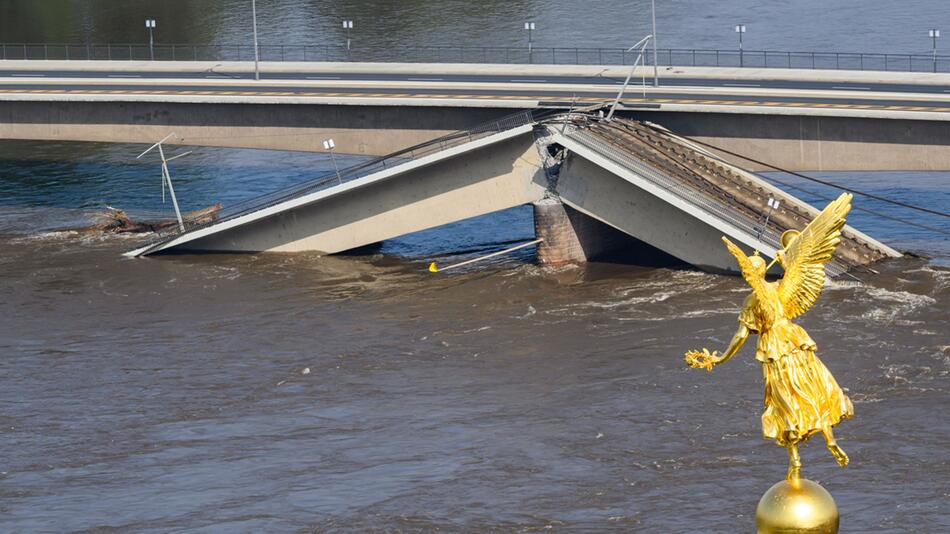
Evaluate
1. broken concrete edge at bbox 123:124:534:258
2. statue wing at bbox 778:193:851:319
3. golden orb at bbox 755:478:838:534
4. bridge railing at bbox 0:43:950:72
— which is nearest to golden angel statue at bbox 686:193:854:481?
statue wing at bbox 778:193:851:319

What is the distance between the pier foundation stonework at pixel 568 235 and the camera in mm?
65000

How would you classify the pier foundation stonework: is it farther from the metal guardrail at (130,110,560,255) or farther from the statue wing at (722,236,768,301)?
the statue wing at (722,236,768,301)

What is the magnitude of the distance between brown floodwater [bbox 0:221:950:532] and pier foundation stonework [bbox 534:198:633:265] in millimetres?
896

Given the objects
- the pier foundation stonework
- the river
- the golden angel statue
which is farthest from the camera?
the pier foundation stonework

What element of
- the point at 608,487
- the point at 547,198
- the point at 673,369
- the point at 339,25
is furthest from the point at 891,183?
the point at 339,25

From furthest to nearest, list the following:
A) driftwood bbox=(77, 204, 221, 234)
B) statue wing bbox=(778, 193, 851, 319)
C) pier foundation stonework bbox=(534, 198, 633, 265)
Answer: driftwood bbox=(77, 204, 221, 234) → pier foundation stonework bbox=(534, 198, 633, 265) → statue wing bbox=(778, 193, 851, 319)

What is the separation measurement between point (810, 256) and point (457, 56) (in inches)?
3646

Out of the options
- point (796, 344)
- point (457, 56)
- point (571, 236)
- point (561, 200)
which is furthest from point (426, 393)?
point (457, 56)

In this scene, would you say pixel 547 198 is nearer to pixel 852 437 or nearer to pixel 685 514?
pixel 852 437

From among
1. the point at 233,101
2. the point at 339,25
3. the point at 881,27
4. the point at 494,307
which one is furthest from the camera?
the point at 339,25

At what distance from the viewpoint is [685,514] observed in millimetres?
36750

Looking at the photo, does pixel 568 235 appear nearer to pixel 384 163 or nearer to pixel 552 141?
pixel 552 141

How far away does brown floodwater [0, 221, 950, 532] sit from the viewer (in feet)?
A: 127

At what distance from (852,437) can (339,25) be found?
9176 centimetres
